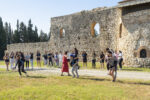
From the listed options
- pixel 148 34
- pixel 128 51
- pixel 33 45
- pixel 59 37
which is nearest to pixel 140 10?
pixel 148 34

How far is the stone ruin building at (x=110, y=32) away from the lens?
17.8 metres

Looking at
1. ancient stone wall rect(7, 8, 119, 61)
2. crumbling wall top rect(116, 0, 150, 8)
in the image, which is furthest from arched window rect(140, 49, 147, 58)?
ancient stone wall rect(7, 8, 119, 61)

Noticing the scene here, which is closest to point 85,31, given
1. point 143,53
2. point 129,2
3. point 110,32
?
point 110,32

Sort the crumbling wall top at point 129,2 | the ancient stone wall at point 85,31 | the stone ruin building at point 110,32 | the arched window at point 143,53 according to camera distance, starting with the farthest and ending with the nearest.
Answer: the ancient stone wall at point 85,31 → the stone ruin building at point 110,32 → the arched window at point 143,53 → the crumbling wall top at point 129,2

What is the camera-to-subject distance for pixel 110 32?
2300cm

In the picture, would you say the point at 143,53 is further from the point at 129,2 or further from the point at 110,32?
the point at 110,32

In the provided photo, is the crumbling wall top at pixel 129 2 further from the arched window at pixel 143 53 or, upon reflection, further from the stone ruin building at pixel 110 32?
the arched window at pixel 143 53

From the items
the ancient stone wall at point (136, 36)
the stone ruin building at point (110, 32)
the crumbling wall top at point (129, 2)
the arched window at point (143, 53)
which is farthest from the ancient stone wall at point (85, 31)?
the arched window at point (143, 53)

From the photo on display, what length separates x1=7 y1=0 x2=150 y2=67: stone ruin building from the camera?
17750 mm

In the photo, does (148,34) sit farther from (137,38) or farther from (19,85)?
(19,85)

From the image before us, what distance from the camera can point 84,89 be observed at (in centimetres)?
840

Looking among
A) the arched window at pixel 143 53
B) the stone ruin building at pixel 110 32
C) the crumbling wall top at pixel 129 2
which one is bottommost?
the arched window at pixel 143 53

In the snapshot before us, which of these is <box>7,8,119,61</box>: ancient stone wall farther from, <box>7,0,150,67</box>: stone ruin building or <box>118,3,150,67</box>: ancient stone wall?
<box>118,3,150,67</box>: ancient stone wall

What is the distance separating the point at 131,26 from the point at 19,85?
1258cm
